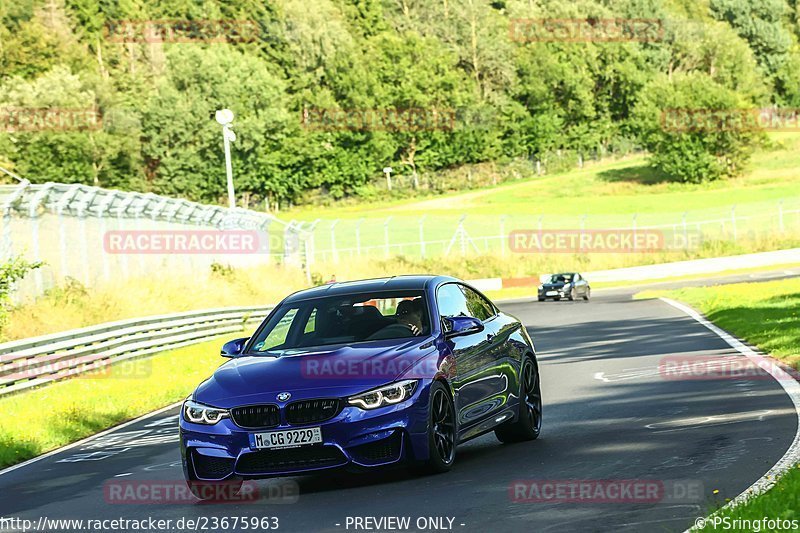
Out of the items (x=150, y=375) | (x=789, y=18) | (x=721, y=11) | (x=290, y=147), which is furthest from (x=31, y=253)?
(x=789, y=18)

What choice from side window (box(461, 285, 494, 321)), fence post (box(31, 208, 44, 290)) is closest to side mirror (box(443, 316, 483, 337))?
side window (box(461, 285, 494, 321))

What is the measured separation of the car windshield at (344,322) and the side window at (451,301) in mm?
216

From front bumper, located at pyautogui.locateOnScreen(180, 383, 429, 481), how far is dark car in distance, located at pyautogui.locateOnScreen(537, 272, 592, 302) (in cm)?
3819

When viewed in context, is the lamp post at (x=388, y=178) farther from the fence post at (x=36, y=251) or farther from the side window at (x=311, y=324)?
the side window at (x=311, y=324)

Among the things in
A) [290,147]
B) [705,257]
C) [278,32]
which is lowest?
[705,257]

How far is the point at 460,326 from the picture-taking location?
983 cm

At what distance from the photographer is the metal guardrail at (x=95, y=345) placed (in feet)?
58.5

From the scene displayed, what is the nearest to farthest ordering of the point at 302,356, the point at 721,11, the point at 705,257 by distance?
the point at 302,356, the point at 705,257, the point at 721,11

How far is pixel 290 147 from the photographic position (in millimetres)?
105875

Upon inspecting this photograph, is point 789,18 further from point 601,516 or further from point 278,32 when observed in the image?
point 601,516

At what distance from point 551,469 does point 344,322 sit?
6.60 feet

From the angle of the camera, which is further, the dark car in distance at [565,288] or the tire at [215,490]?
the dark car in distance at [565,288]

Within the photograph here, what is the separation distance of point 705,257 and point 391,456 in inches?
2262

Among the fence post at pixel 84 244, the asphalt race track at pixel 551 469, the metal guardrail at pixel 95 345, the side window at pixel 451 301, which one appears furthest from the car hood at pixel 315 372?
the fence post at pixel 84 244
